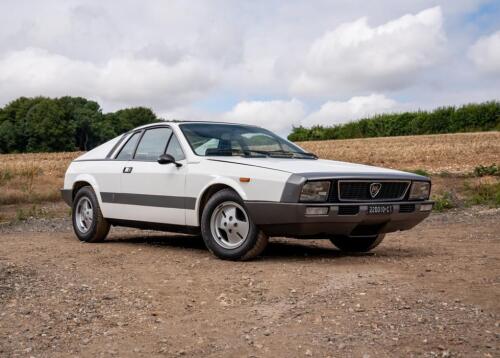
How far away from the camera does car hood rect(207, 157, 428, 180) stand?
724 cm

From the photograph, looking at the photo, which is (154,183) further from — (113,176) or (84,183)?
(84,183)

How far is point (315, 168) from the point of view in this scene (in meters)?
7.45

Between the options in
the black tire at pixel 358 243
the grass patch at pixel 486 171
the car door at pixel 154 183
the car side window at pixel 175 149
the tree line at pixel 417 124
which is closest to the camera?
the car door at pixel 154 183

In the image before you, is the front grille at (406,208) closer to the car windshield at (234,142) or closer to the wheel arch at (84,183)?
the car windshield at (234,142)

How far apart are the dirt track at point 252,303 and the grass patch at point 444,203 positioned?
6.45 m

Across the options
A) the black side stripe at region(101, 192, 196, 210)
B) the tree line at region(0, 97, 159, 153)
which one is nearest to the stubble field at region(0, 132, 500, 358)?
the black side stripe at region(101, 192, 196, 210)

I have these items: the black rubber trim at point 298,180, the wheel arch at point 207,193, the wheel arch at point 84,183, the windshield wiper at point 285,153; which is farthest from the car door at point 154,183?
the black rubber trim at point 298,180

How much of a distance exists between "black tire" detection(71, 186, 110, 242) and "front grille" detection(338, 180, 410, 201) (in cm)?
367

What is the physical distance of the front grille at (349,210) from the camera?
23.8 feet

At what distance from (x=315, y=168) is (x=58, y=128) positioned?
54.9m

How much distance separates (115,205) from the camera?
30.4 ft

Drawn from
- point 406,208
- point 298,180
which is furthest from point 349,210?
point 406,208

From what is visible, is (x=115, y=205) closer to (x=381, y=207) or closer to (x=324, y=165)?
(x=324, y=165)

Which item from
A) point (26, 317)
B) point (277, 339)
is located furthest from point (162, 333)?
point (26, 317)
